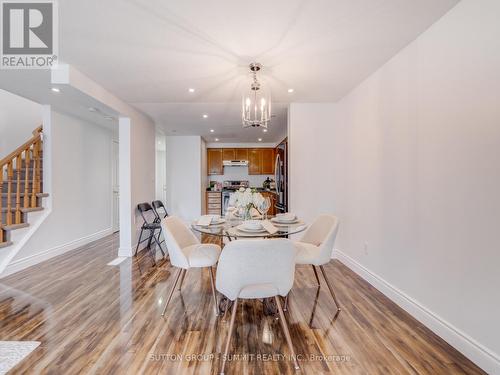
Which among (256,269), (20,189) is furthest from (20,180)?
(256,269)

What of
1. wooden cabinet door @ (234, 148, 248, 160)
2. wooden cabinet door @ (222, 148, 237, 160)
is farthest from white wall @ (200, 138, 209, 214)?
wooden cabinet door @ (234, 148, 248, 160)

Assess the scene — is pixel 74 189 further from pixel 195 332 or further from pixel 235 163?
pixel 235 163

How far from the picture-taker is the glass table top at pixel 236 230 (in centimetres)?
180

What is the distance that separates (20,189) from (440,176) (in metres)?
5.10

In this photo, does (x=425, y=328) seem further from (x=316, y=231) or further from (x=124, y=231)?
(x=124, y=231)

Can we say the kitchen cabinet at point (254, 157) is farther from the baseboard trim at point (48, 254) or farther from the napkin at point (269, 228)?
the napkin at point (269, 228)

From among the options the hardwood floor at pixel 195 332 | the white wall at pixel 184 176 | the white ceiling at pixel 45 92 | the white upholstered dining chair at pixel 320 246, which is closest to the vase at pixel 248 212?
the white upholstered dining chair at pixel 320 246

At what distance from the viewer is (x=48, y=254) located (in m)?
3.50

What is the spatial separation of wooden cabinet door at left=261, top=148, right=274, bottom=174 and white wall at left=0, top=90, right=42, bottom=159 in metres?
4.94

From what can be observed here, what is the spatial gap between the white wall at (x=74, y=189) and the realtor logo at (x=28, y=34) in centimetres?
159

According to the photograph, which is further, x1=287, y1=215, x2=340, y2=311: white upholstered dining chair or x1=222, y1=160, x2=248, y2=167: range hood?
x1=222, y1=160, x2=248, y2=167: range hood

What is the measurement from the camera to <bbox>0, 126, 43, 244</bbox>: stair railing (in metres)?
2.96

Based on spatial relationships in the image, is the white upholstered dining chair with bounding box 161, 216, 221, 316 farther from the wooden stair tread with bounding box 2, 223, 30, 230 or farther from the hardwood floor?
the wooden stair tread with bounding box 2, 223, 30, 230

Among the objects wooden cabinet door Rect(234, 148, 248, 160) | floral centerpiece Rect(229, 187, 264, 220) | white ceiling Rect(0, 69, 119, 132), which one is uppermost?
white ceiling Rect(0, 69, 119, 132)
